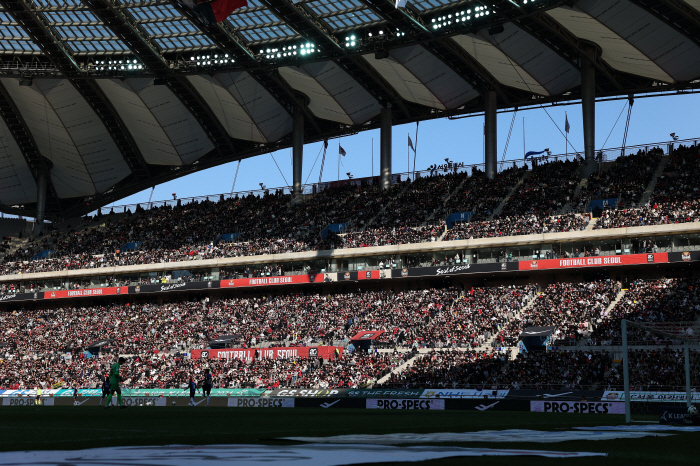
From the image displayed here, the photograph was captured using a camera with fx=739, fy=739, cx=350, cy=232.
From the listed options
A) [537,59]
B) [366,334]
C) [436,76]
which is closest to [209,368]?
[366,334]

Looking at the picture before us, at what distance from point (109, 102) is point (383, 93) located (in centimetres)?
2616

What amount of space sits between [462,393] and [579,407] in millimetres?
6646

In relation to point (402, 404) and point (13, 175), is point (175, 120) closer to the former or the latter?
point (13, 175)

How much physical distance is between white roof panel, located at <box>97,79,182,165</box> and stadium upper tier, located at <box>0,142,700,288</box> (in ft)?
21.6

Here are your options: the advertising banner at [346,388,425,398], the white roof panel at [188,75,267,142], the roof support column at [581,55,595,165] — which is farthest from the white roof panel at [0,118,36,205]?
the roof support column at [581,55,595,165]

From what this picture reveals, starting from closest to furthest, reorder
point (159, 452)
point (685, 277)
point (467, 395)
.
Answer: point (159, 452), point (467, 395), point (685, 277)

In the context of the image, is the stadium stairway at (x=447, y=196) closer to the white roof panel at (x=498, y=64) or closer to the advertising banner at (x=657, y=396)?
the white roof panel at (x=498, y=64)

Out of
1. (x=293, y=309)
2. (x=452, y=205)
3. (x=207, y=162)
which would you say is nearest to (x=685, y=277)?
(x=452, y=205)

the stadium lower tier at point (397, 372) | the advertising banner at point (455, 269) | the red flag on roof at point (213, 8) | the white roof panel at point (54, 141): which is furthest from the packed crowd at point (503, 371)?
the white roof panel at point (54, 141)

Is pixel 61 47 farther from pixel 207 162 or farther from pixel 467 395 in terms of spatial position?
pixel 467 395

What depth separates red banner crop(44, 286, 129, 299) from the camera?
234ft

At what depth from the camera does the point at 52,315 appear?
72.4 m

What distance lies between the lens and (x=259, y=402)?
138ft

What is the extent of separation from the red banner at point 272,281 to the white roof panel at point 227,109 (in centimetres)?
1602
